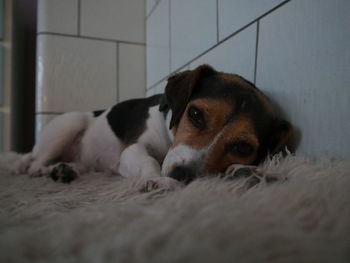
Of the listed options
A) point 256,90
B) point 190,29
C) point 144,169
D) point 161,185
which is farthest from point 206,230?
point 190,29

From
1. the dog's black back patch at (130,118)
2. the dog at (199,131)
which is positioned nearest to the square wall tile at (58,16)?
the dog's black back patch at (130,118)

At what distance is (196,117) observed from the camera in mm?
955

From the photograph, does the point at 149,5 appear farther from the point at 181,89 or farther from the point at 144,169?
the point at 144,169

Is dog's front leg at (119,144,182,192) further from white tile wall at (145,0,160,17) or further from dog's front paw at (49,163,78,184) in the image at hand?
white tile wall at (145,0,160,17)

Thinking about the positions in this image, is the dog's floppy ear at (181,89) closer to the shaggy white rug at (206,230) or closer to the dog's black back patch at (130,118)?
the dog's black back patch at (130,118)

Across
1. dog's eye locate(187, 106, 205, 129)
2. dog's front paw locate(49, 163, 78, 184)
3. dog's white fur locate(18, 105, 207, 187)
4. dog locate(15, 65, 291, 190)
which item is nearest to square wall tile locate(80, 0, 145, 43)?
dog's white fur locate(18, 105, 207, 187)

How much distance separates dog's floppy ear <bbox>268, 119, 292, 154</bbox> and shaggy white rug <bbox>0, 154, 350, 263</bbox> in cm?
31

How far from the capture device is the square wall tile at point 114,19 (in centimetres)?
237

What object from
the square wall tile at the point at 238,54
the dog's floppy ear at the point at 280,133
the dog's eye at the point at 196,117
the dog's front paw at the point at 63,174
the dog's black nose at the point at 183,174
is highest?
the square wall tile at the point at 238,54

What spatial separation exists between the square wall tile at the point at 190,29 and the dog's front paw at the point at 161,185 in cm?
90

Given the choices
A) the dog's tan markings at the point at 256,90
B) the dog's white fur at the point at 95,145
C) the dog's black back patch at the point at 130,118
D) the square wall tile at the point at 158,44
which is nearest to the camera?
the dog's tan markings at the point at 256,90

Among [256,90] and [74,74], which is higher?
[74,74]

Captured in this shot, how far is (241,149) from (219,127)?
0.32ft

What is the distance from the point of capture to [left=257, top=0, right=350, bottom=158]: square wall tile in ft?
2.54
